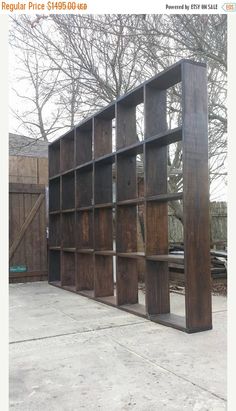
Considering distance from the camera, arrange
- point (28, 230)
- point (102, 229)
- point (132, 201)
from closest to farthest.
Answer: point (132, 201) < point (102, 229) < point (28, 230)

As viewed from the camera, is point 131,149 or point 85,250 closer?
point 131,149

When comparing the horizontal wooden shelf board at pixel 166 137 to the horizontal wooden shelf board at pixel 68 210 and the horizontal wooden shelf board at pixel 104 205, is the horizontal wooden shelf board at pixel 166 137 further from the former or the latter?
the horizontal wooden shelf board at pixel 68 210

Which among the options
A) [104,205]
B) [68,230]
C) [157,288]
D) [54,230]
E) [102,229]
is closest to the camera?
[157,288]

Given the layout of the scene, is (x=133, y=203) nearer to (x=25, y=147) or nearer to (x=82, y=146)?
(x=82, y=146)

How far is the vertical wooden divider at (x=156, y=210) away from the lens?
424cm

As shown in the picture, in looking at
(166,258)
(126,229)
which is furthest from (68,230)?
(166,258)

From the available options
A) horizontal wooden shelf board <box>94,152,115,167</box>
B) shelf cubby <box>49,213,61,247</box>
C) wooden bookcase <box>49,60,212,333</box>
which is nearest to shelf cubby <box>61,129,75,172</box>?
wooden bookcase <box>49,60,212,333</box>

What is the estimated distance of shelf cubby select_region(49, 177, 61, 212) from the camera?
7.14 m

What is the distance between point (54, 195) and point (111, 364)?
470cm

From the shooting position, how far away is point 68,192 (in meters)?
6.65

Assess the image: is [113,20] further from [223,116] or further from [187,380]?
[187,380]

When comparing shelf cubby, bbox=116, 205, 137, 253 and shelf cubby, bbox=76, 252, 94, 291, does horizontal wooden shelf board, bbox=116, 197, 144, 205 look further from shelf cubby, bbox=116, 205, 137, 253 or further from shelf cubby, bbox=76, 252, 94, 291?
shelf cubby, bbox=76, 252, 94, 291

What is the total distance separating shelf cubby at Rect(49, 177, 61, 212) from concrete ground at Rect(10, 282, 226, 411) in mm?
2830
